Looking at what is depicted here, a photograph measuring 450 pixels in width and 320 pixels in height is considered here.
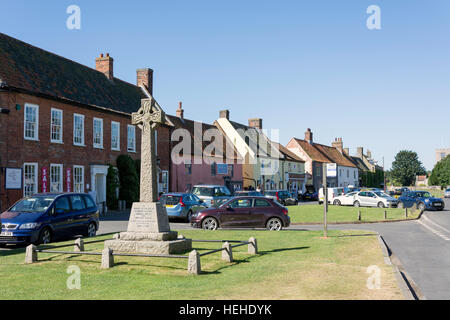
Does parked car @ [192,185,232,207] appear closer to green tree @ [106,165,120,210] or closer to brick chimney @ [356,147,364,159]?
green tree @ [106,165,120,210]

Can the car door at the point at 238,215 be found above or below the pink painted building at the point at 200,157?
below

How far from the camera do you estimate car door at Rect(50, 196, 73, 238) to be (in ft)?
49.0

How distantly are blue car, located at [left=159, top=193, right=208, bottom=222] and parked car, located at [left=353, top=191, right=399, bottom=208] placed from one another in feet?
66.3

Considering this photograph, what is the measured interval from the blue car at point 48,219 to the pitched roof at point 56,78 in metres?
11.2

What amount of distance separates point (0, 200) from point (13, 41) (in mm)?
10963

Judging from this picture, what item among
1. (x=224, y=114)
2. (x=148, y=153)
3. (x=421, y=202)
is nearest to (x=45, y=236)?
(x=148, y=153)

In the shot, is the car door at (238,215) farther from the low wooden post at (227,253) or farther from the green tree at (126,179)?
the green tree at (126,179)

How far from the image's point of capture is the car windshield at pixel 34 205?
1509 cm

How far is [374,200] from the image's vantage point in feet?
127

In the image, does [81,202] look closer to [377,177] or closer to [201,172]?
[201,172]

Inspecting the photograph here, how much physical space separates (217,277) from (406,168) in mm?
141530

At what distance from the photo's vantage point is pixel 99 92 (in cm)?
3391

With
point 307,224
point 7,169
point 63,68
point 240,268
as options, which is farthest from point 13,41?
point 240,268

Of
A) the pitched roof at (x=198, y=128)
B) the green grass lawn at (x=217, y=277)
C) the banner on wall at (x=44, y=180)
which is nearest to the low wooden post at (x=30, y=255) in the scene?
the green grass lawn at (x=217, y=277)
